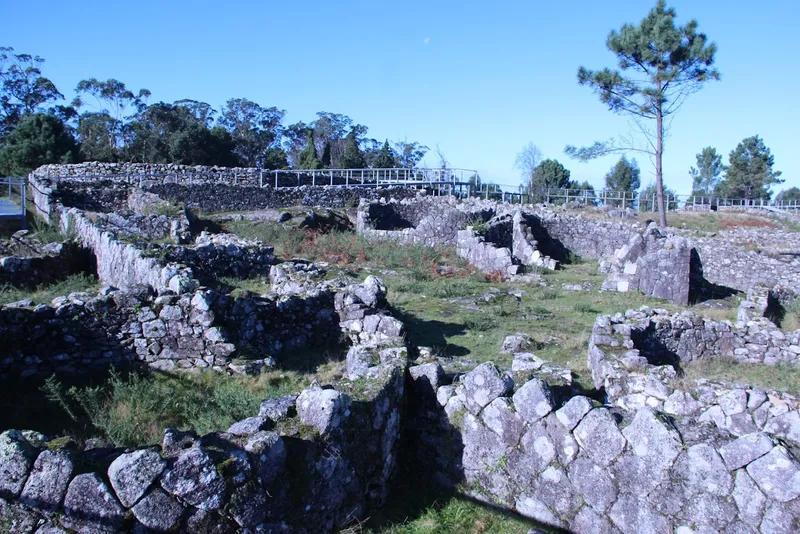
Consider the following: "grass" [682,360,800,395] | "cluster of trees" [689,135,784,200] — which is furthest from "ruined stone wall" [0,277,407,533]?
"cluster of trees" [689,135,784,200]

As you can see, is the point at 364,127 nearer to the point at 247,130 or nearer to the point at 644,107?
the point at 247,130

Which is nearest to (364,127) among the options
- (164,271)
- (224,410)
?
(164,271)

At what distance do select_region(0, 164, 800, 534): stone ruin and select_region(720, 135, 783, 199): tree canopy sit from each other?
244 feet

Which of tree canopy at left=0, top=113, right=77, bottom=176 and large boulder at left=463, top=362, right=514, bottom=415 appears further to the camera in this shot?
tree canopy at left=0, top=113, right=77, bottom=176

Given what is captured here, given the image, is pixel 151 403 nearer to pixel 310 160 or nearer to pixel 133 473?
pixel 133 473

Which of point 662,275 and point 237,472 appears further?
point 662,275

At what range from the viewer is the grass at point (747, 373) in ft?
30.4

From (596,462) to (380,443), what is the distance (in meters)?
1.78

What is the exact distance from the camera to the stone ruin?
3.76 metres

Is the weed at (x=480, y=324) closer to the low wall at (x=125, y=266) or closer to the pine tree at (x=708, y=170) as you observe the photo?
the low wall at (x=125, y=266)

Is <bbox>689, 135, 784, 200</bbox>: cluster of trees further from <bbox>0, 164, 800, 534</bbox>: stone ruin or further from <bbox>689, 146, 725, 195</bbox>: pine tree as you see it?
<bbox>0, 164, 800, 534</bbox>: stone ruin

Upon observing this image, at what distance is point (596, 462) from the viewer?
15.2 ft

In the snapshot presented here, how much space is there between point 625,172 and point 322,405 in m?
83.8

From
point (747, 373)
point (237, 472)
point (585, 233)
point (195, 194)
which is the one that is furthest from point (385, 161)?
point (237, 472)
